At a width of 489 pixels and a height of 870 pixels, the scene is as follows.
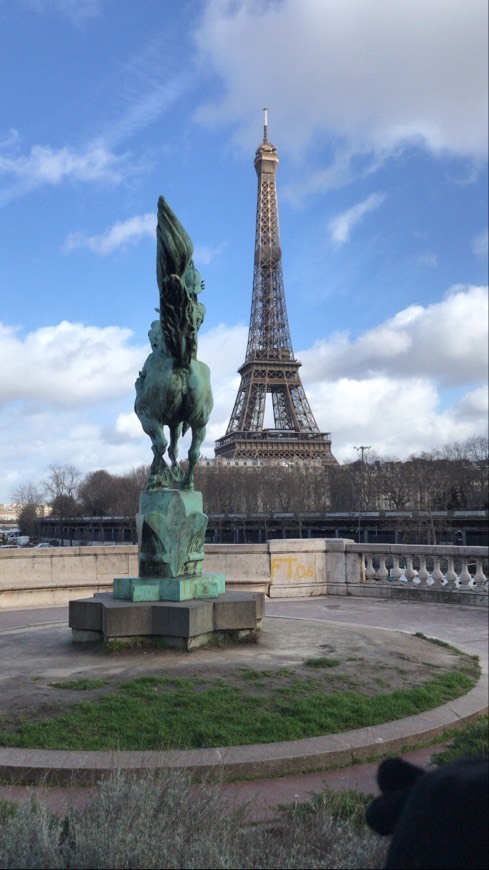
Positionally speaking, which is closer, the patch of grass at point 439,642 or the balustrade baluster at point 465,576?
the patch of grass at point 439,642

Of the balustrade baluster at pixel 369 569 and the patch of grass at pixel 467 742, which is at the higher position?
the balustrade baluster at pixel 369 569

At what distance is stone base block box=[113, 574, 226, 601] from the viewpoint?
28.0 ft

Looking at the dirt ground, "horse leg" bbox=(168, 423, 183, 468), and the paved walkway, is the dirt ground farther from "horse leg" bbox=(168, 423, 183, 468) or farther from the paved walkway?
"horse leg" bbox=(168, 423, 183, 468)

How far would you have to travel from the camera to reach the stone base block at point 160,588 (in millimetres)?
8539

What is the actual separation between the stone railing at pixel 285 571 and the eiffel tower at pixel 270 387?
255 ft

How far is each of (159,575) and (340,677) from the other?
9.07 ft

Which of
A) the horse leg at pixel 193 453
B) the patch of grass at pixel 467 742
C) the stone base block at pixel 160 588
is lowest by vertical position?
the patch of grass at pixel 467 742

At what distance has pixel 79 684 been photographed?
22.0 feet

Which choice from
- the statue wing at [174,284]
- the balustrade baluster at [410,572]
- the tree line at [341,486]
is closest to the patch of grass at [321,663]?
the statue wing at [174,284]

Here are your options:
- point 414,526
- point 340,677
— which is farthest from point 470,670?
point 414,526

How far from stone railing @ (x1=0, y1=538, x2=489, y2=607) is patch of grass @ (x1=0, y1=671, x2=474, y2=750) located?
296 inches

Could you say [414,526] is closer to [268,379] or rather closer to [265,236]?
[268,379]

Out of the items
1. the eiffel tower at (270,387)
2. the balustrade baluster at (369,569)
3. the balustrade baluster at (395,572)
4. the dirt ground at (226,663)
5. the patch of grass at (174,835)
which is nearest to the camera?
the patch of grass at (174,835)

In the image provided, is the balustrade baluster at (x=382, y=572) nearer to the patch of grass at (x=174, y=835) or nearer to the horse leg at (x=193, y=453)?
the horse leg at (x=193, y=453)
